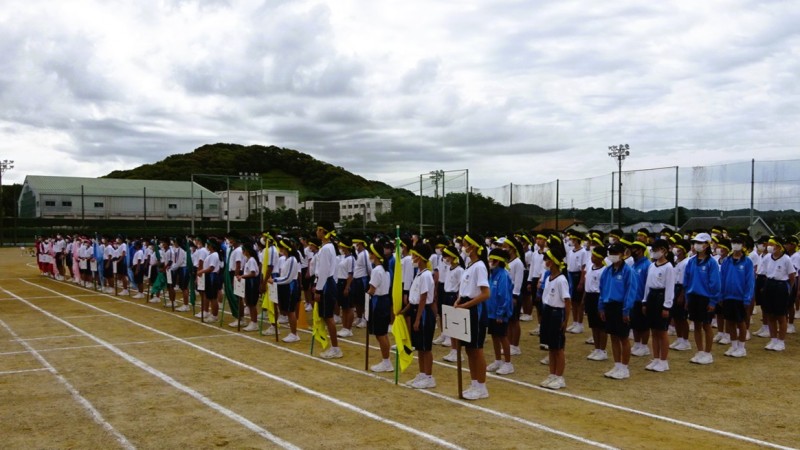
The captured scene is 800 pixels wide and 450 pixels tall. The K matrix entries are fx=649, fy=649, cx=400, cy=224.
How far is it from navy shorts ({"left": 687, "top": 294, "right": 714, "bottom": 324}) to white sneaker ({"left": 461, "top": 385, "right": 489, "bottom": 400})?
169 inches

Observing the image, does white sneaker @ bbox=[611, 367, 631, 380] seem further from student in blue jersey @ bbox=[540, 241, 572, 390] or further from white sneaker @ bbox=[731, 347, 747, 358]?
white sneaker @ bbox=[731, 347, 747, 358]

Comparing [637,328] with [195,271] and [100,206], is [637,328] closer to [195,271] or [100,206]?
[195,271]

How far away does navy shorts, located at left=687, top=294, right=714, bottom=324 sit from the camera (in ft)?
34.0

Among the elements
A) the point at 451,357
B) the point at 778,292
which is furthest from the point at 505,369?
the point at 778,292

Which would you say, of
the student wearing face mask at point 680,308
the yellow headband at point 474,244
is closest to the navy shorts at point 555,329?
the yellow headband at point 474,244

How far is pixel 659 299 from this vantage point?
9727 mm

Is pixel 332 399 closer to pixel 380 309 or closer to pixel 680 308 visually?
pixel 380 309

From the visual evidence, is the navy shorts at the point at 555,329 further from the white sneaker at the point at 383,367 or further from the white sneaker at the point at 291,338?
the white sneaker at the point at 291,338

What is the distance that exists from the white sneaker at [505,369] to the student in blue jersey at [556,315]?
0.77 m

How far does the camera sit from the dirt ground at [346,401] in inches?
261

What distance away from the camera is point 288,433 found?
22.2 ft

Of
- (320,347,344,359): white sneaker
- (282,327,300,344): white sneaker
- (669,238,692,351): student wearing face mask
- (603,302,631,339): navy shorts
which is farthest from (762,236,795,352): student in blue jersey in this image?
(282,327,300,344): white sneaker

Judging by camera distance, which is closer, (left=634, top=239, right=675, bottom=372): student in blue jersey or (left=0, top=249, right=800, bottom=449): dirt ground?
(left=0, top=249, right=800, bottom=449): dirt ground

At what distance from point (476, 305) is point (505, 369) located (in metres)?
2.20
